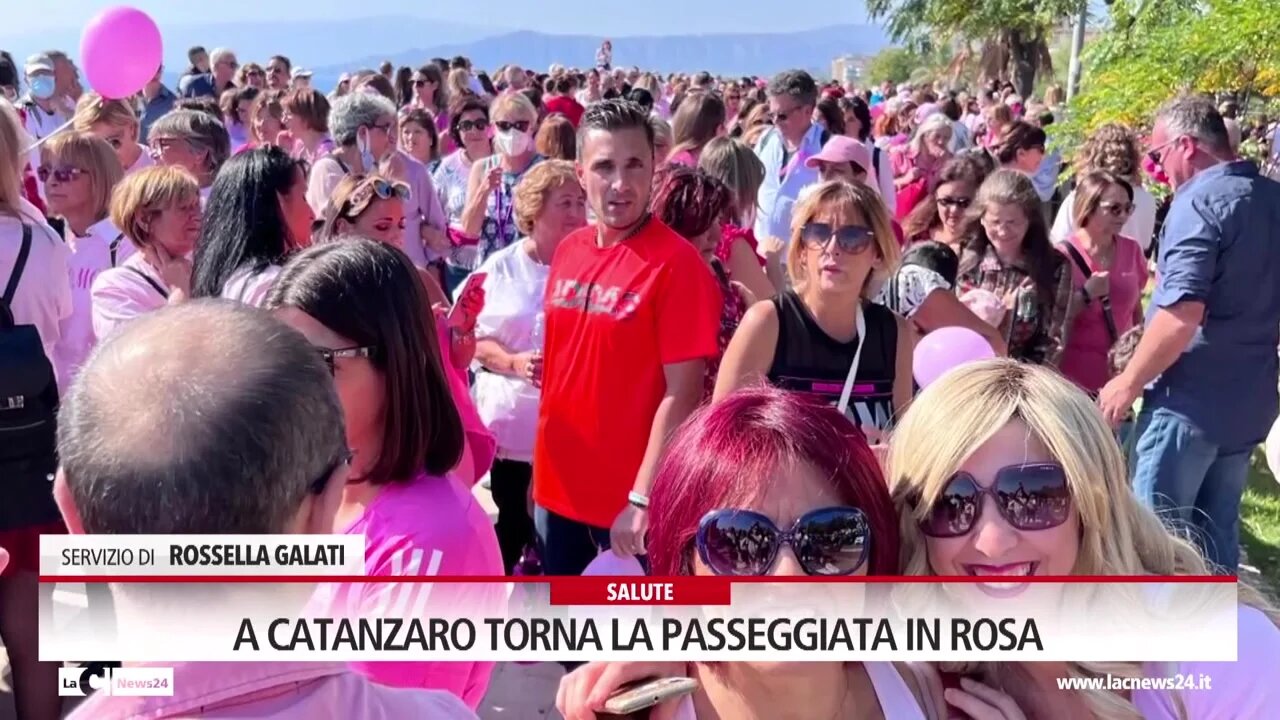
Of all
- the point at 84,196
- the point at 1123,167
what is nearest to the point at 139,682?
the point at 84,196

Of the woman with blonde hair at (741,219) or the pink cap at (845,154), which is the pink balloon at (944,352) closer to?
the woman with blonde hair at (741,219)

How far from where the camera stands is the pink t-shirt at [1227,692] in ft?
5.08

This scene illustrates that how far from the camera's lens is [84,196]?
415cm

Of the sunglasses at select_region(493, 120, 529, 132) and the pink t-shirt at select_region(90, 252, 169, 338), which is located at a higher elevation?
the sunglasses at select_region(493, 120, 529, 132)

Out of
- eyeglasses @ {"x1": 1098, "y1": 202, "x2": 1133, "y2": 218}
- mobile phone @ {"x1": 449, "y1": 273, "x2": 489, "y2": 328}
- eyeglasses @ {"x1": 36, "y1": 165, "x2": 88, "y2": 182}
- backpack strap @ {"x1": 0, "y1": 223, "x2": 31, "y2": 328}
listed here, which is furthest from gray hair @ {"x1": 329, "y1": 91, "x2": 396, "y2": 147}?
eyeglasses @ {"x1": 1098, "y1": 202, "x2": 1133, "y2": 218}

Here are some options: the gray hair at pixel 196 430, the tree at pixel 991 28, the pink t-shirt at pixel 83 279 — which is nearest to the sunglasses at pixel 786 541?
the gray hair at pixel 196 430

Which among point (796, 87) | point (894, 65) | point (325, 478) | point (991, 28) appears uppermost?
point (894, 65)

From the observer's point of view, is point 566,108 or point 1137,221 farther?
point 566,108

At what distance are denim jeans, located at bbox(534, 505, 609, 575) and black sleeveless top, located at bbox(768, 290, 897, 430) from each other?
0.81 meters

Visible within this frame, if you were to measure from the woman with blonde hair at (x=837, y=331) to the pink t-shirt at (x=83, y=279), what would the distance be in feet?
6.74

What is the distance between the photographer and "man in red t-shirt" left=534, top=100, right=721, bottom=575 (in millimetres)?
2982

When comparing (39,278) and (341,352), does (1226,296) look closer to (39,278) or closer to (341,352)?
(341,352)

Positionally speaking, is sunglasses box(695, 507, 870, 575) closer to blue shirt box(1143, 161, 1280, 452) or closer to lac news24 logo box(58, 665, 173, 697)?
lac news24 logo box(58, 665, 173, 697)

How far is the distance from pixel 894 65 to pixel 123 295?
2039 inches
